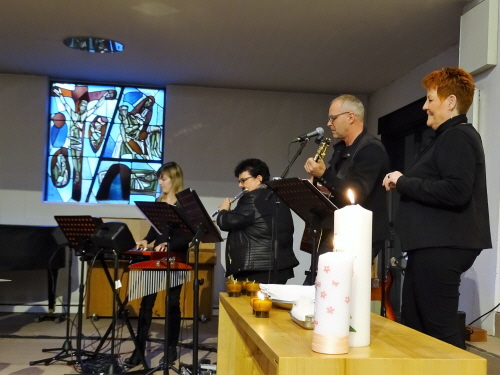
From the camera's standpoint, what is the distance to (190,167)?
25.0 ft

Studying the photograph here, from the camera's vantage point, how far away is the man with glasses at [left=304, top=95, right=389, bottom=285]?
2.90 metres

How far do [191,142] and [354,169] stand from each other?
4798 mm

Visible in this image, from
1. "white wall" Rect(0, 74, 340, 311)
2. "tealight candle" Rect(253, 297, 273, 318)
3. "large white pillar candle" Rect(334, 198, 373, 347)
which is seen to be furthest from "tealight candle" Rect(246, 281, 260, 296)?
"white wall" Rect(0, 74, 340, 311)

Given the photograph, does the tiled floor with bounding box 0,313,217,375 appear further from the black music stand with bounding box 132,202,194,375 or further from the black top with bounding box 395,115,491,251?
the black top with bounding box 395,115,491,251

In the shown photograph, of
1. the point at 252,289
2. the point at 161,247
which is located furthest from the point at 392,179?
the point at 161,247

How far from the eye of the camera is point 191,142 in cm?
764

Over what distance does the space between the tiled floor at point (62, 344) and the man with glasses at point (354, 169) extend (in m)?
1.65

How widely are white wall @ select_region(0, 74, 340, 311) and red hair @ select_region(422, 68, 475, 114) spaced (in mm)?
5307

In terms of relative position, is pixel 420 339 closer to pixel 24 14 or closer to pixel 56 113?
pixel 24 14

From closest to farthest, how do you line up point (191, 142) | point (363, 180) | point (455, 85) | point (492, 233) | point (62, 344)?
point (455, 85)
point (363, 180)
point (492, 233)
point (62, 344)
point (191, 142)

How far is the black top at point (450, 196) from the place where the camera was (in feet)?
7.51

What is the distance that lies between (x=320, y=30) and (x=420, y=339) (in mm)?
4299

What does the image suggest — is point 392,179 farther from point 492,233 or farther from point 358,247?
point 492,233

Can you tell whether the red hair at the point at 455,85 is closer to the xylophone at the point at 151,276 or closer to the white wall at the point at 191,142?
the xylophone at the point at 151,276
